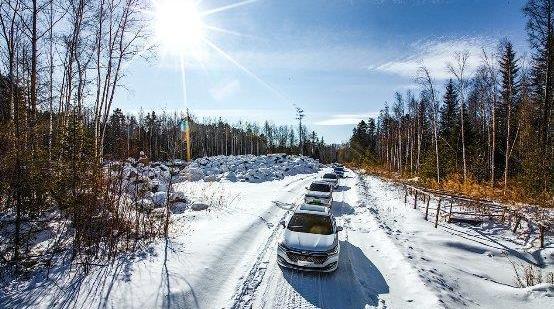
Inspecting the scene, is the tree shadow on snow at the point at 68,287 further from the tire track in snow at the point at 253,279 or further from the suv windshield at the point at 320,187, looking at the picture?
the suv windshield at the point at 320,187

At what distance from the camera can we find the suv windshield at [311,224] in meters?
10.3

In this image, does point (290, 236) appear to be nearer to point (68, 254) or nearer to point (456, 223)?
point (68, 254)

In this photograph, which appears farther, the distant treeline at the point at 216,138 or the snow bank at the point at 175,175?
the distant treeline at the point at 216,138

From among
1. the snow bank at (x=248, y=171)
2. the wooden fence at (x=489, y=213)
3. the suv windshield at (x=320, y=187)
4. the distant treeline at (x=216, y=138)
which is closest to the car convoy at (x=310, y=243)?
the wooden fence at (x=489, y=213)

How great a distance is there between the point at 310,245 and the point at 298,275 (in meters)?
0.81

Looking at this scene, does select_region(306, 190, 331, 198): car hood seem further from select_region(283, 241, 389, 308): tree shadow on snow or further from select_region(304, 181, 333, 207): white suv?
select_region(283, 241, 389, 308): tree shadow on snow

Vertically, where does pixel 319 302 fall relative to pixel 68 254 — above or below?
below

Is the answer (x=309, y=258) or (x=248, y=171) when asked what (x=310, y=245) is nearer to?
(x=309, y=258)

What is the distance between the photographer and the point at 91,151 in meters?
11.1

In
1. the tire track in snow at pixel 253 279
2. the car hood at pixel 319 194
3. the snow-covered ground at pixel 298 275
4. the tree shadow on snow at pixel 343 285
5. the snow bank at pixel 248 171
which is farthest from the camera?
the snow bank at pixel 248 171

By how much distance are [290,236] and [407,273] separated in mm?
3126

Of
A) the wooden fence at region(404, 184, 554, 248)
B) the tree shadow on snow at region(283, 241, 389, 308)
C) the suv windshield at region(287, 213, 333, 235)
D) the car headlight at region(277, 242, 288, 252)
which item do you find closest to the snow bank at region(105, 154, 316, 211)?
the car headlight at region(277, 242, 288, 252)

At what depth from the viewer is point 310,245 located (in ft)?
30.5

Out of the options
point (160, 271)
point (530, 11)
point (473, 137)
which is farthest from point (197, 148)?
point (160, 271)
